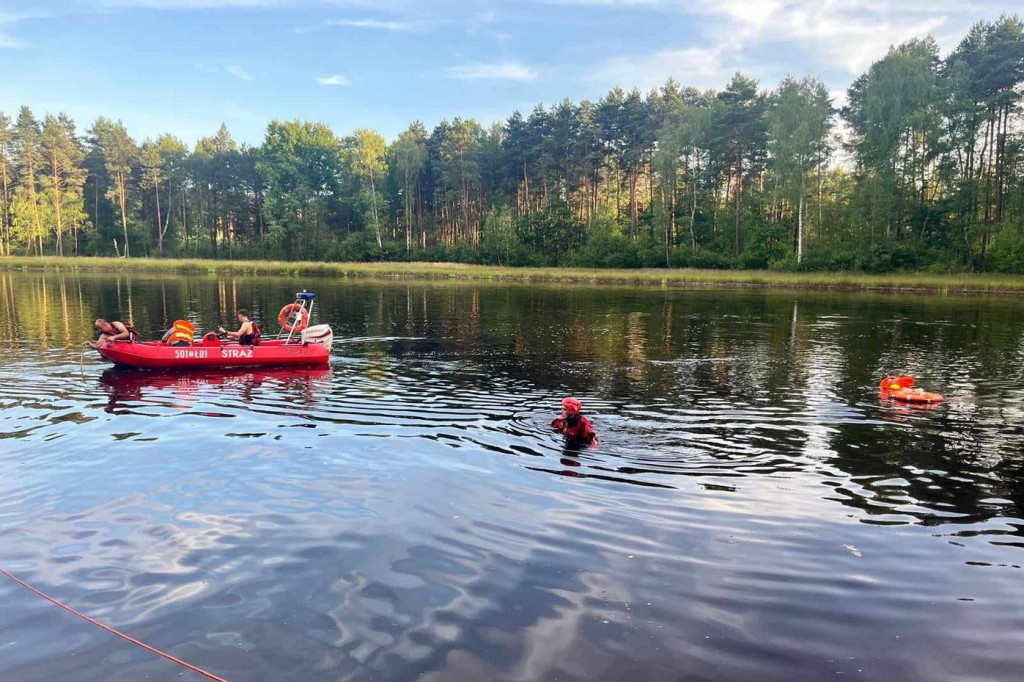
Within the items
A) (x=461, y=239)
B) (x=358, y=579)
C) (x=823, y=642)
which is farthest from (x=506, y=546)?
(x=461, y=239)

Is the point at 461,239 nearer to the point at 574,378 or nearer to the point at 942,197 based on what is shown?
the point at 942,197

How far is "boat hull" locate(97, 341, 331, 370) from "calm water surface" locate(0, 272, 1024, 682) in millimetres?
493

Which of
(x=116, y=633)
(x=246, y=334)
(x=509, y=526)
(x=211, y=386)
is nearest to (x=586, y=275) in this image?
(x=246, y=334)

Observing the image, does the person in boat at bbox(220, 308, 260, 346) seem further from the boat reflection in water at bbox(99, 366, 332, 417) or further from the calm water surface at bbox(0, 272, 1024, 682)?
the calm water surface at bbox(0, 272, 1024, 682)

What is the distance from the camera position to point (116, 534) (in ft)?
26.0

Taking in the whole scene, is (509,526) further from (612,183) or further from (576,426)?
(612,183)

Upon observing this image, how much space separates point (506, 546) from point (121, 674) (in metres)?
3.87

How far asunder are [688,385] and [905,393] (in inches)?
193

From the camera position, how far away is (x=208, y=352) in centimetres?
1903

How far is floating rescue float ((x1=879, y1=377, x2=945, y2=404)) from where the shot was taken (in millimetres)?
14984

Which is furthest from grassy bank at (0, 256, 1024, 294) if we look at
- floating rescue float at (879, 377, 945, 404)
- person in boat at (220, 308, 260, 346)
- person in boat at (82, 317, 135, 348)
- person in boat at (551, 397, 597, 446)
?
person in boat at (551, 397, 597, 446)

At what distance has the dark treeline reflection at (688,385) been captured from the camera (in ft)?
35.1

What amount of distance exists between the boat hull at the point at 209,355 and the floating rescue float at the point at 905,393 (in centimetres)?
1517

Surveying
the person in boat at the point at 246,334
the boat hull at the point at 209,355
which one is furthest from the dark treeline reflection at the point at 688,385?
the person in boat at the point at 246,334
